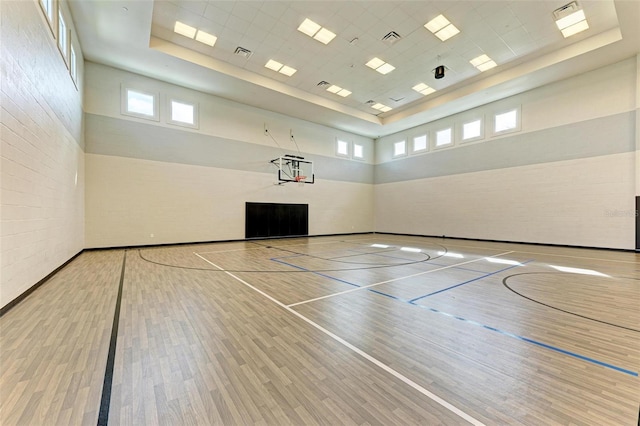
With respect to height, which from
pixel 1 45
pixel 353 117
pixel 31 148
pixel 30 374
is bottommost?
pixel 30 374

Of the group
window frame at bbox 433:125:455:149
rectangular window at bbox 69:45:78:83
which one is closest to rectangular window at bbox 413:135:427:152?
window frame at bbox 433:125:455:149

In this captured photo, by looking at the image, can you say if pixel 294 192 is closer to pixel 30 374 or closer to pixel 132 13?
pixel 132 13

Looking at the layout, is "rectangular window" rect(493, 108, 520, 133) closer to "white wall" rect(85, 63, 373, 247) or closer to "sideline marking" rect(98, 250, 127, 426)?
"white wall" rect(85, 63, 373, 247)

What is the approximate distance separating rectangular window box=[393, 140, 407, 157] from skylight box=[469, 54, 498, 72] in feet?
17.3

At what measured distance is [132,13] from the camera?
600 centimetres

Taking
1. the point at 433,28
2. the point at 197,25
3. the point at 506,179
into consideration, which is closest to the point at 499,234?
the point at 506,179

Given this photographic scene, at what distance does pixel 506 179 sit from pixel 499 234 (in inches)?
83.0

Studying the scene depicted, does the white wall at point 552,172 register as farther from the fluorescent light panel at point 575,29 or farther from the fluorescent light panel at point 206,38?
the fluorescent light panel at point 206,38

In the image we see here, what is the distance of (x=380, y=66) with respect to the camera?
29.2 ft

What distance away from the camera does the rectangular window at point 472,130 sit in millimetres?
11188

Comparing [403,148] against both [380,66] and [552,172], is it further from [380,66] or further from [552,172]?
[552,172]

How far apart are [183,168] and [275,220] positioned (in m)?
4.12

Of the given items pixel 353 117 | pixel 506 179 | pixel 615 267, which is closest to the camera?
pixel 615 267

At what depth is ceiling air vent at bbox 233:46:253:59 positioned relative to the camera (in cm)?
787
